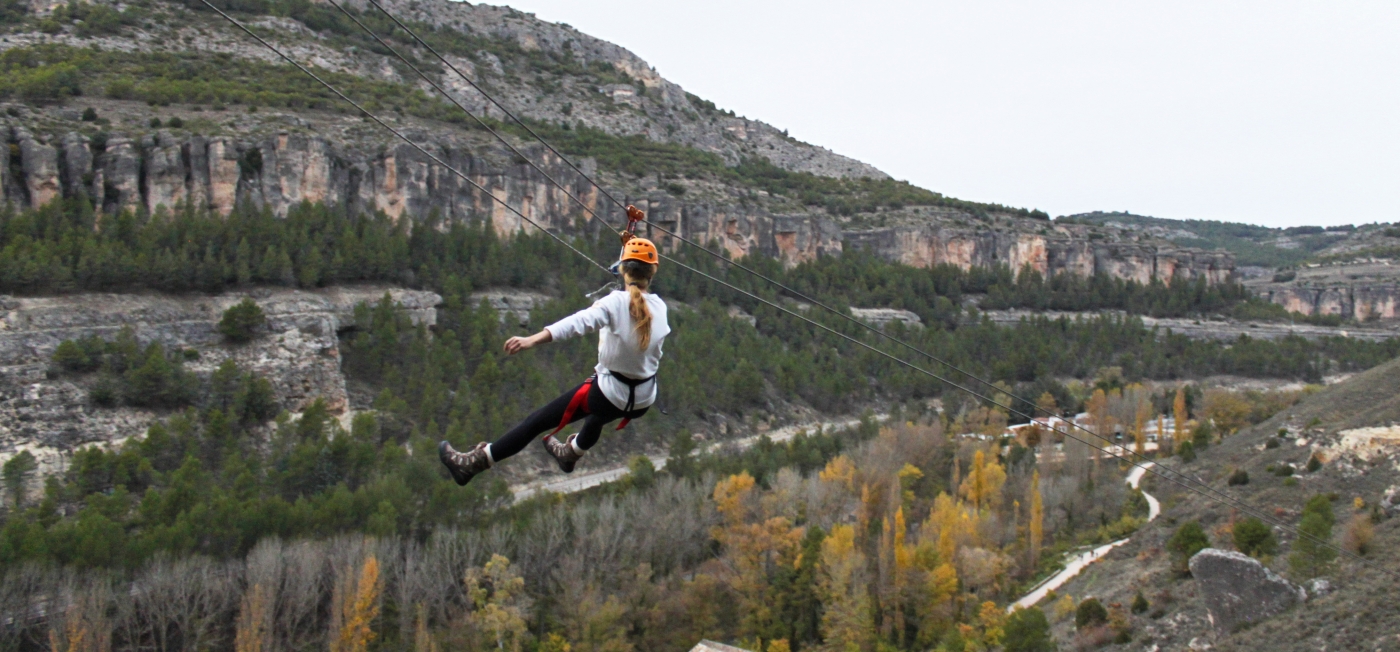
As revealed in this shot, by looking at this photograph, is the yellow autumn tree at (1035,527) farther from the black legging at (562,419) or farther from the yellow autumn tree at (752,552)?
the black legging at (562,419)

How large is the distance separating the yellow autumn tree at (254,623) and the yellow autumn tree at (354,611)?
171 cm

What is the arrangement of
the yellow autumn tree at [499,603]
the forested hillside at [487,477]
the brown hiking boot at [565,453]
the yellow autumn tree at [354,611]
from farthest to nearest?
the forested hillside at [487,477] < the yellow autumn tree at [499,603] < the yellow autumn tree at [354,611] < the brown hiking boot at [565,453]

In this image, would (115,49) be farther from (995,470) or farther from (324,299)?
(995,470)

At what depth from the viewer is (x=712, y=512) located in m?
37.3

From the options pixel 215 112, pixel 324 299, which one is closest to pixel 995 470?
pixel 324 299

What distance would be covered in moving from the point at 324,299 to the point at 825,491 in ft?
98.7

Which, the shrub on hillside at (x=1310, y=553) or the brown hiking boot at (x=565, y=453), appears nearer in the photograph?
the brown hiking boot at (x=565, y=453)

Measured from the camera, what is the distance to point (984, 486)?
4406 centimetres

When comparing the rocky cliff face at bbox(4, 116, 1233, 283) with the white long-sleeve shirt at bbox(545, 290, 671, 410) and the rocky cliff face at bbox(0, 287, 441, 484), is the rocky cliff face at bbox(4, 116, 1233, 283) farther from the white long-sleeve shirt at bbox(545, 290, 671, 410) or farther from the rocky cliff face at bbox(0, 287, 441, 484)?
the white long-sleeve shirt at bbox(545, 290, 671, 410)

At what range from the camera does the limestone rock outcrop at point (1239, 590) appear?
80.7 ft

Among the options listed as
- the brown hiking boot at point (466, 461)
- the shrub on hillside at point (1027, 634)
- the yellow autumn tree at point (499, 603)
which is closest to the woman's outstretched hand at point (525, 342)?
the brown hiking boot at point (466, 461)

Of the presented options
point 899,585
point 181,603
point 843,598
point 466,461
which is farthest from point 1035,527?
point 466,461

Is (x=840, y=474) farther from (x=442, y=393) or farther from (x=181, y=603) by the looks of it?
(x=181, y=603)

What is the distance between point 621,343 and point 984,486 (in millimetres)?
39429
